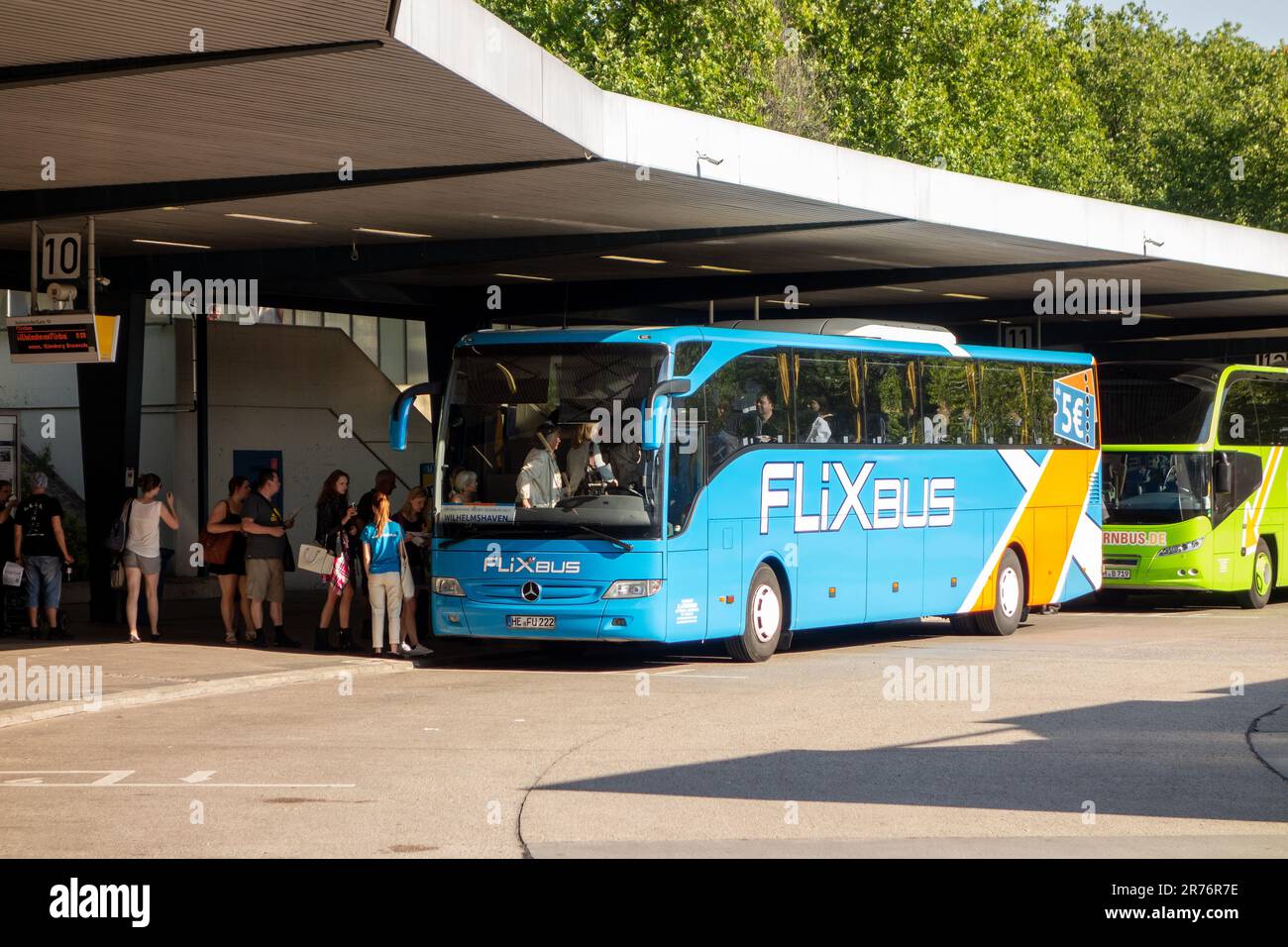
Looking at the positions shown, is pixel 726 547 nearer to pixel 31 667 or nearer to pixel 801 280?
pixel 31 667

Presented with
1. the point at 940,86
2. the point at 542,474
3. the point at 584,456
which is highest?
the point at 940,86

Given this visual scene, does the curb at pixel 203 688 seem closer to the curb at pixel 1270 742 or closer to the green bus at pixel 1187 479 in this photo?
the curb at pixel 1270 742

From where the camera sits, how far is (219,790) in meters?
10.6

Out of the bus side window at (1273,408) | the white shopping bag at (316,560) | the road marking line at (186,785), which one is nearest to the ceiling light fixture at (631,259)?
the white shopping bag at (316,560)

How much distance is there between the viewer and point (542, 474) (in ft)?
57.3

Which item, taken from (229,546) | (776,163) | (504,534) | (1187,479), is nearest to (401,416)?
(504,534)

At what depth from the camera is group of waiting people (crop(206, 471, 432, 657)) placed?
61.7 feet

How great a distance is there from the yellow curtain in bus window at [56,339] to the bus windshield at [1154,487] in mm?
14468

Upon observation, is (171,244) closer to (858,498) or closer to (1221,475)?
(858,498)

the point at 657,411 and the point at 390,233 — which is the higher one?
the point at 390,233

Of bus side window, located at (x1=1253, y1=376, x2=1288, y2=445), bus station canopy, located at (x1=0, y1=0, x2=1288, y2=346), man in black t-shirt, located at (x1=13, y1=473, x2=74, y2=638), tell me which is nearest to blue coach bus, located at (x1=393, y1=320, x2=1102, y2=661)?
bus station canopy, located at (x1=0, y1=0, x2=1288, y2=346)

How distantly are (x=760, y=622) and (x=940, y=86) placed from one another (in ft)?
153

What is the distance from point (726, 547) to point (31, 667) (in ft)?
21.6

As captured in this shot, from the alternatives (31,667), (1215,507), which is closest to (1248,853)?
(31,667)
